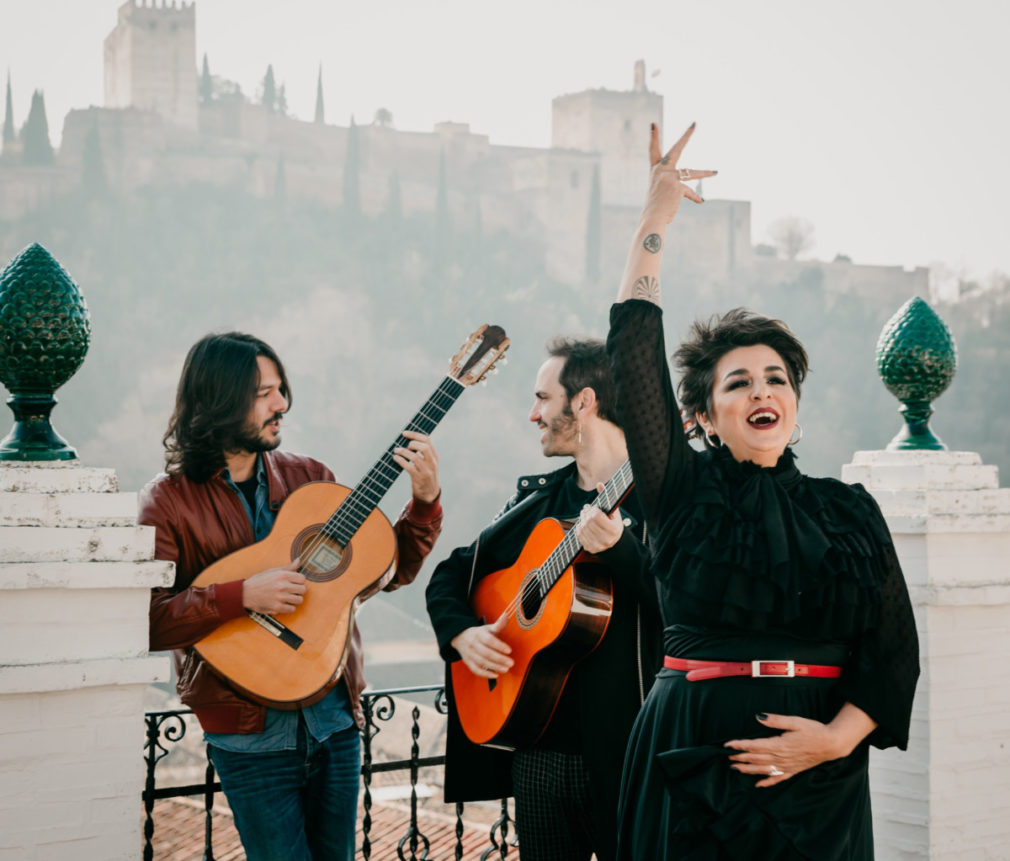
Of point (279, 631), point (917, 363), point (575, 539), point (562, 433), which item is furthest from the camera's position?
point (917, 363)

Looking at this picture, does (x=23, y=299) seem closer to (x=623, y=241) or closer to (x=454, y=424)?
(x=454, y=424)

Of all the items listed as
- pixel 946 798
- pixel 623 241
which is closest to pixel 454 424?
pixel 623 241

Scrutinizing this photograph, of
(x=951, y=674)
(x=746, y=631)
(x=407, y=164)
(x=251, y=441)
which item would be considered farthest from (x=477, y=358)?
(x=407, y=164)

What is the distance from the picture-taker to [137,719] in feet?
8.43

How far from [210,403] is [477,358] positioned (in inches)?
27.7

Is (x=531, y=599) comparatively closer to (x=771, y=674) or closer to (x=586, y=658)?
(x=586, y=658)

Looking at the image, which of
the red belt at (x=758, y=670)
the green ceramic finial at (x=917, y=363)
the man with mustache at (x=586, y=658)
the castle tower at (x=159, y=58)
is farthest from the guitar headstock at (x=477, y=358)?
the castle tower at (x=159, y=58)

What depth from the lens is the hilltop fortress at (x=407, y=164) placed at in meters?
59.2

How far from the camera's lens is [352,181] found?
64250mm

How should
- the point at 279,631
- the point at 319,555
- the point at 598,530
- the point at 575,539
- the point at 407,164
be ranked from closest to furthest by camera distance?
1. the point at 598,530
2. the point at 575,539
3. the point at 279,631
4. the point at 319,555
5. the point at 407,164

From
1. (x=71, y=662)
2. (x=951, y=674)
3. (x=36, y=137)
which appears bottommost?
(x=951, y=674)

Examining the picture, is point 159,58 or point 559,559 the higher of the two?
point 159,58

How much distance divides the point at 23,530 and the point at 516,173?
6603 cm

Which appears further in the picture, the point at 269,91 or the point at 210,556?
the point at 269,91
